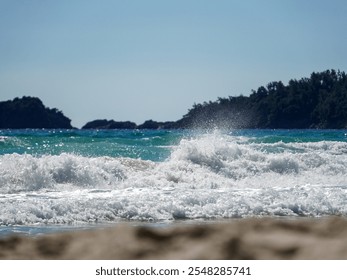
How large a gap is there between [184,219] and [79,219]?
62.7 inches

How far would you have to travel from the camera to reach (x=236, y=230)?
10.7 feet

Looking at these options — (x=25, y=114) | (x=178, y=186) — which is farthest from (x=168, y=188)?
(x=25, y=114)

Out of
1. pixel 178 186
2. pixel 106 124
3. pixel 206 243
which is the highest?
pixel 106 124

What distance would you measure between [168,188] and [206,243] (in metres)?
10.2

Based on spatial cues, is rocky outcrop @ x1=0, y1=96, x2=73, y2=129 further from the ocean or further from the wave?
the wave

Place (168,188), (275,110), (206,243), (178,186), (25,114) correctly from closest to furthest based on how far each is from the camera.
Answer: (206,243)
(168,188)
(178,186)
(25,114)
(275,110)

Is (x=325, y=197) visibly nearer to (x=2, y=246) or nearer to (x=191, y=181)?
(x=191, y=181)

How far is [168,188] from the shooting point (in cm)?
1328

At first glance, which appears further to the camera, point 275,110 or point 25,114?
point 275,110

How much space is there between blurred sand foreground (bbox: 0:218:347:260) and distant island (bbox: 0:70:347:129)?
77991 mm

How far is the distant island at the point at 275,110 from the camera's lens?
3292 inches

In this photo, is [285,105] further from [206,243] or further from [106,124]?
[206,243]

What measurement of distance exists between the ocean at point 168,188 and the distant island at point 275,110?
6121 cm

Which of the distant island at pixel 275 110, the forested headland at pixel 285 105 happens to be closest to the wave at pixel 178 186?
the distant island at pixel 275 110
